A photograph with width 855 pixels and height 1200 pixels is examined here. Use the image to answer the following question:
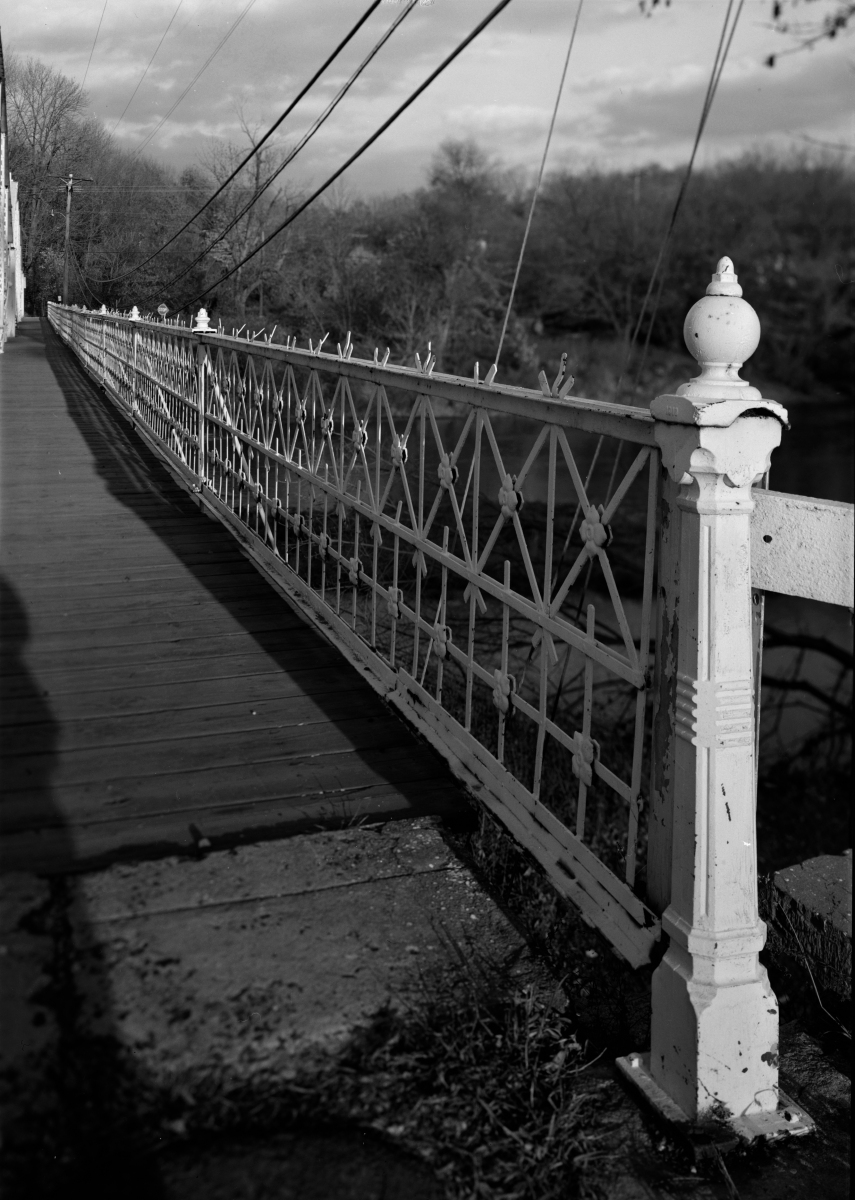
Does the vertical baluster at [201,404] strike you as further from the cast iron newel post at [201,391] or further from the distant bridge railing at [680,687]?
the distant bridge railing at [680,687]

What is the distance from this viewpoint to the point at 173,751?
3.06 metres

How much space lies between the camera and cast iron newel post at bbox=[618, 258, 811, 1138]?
68.6 inches

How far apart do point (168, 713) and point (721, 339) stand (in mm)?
2204

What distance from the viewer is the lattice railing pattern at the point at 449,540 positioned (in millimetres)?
2156

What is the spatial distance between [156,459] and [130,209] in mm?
4854

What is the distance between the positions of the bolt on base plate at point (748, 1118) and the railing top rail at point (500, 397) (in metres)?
1.14

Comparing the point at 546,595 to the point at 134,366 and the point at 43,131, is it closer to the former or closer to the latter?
the point at 134,366

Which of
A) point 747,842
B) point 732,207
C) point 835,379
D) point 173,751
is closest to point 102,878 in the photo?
point 173,751

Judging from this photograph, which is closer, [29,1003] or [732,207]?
[29,1003]

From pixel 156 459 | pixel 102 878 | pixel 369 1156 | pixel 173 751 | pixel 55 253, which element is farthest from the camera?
pixel 55 253

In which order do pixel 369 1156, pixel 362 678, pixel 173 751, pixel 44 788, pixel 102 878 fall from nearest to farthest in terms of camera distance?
pixel 369 1156 → pixel 102 878 → pixel 44 788 → pixel 173 751 → pixel 362 678

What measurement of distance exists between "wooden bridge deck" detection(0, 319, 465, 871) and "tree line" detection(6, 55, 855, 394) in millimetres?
1769

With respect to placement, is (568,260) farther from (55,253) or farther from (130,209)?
(55,253)

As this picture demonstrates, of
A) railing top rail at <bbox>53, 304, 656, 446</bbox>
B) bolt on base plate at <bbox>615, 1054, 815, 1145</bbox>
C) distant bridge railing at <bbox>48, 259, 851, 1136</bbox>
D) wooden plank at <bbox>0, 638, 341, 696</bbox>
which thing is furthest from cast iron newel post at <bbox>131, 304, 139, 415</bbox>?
bolt on base plate at <bbox>615, 1054, 815, 1145</bbox>
